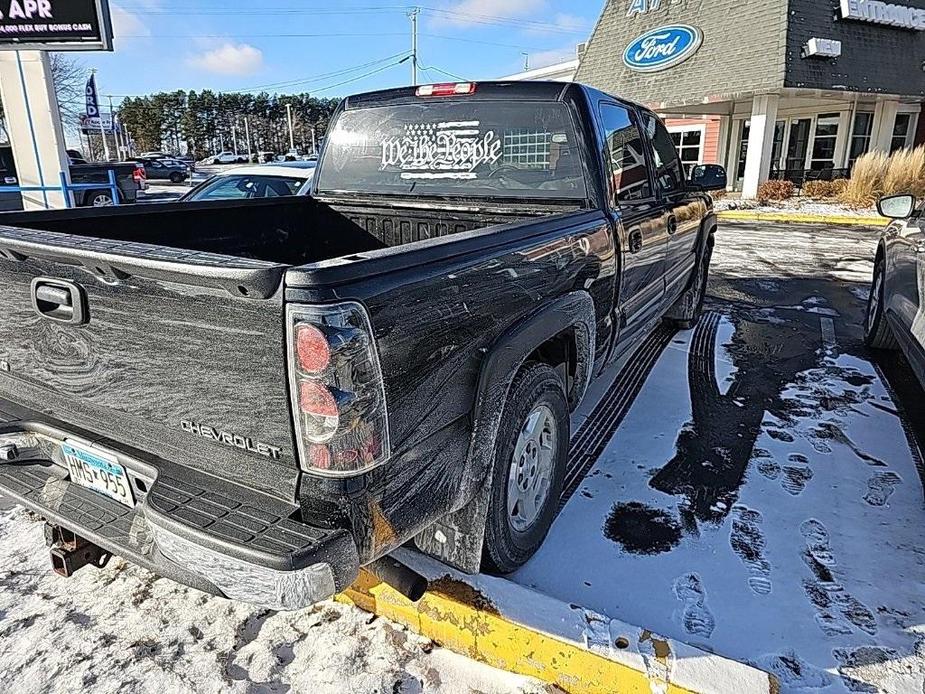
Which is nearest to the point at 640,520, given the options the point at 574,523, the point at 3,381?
the point at 574,523

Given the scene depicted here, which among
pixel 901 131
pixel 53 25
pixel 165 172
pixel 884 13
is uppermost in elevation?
pixel 884 13

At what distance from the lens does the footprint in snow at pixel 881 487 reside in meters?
3.31

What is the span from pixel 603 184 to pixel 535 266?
3.47 ft

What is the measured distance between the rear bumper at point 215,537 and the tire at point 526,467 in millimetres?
789

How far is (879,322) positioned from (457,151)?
4.01 metres

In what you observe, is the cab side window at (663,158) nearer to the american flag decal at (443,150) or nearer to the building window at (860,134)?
the american flag decal at (443,150)


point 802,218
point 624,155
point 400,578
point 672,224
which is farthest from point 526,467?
point 802,218

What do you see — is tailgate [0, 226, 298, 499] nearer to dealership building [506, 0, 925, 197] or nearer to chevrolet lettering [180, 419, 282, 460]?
chevrolet lettering [180, 419, 282, 460]

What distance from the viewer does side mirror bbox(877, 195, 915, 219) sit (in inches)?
187

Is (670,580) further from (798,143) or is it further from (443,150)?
(798,143)

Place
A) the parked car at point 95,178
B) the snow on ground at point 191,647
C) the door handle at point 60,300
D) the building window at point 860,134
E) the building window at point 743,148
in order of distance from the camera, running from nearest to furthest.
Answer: the door handle at point 60,300 → the snow on ground at point 191,647 → the parked car at point 95,178 → the building window at point 860,134 → the building window at point 743,148

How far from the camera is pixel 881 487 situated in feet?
11.3

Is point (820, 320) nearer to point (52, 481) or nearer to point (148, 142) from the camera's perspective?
point (52, 481)

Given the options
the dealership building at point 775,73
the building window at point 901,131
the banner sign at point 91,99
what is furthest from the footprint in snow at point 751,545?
the banner sign at point 91,99
